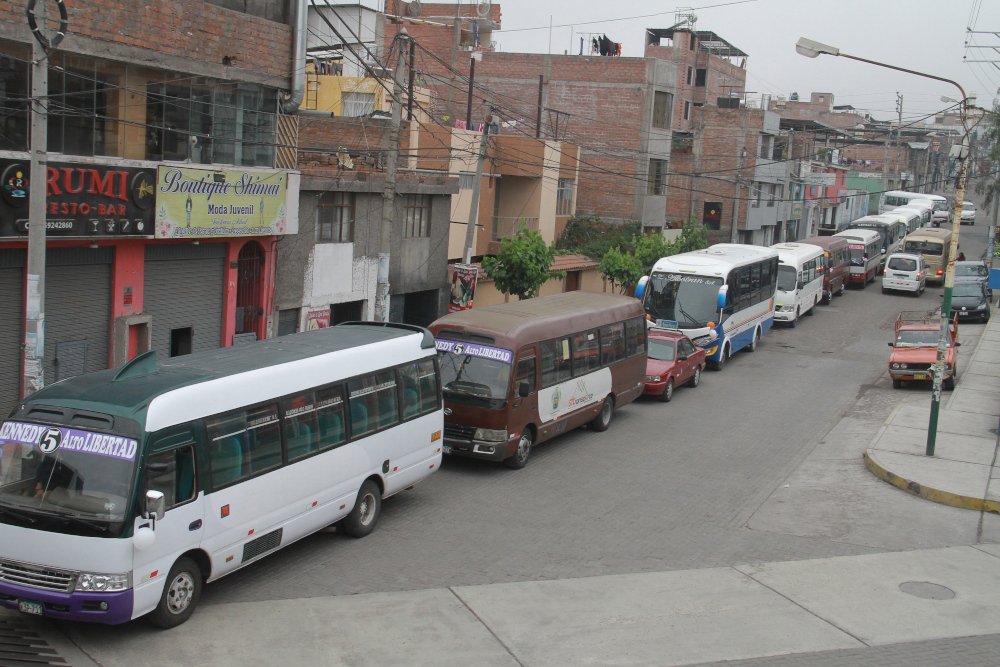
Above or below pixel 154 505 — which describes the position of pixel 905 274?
above

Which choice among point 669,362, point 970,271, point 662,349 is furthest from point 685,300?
point 970,271

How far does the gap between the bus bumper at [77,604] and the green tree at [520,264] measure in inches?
825

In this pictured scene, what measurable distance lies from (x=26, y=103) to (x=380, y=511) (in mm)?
8575

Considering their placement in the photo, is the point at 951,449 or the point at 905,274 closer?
the point at 951,449

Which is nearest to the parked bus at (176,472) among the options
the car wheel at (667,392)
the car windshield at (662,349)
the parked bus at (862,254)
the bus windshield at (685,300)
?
the car wheel at (667,392)

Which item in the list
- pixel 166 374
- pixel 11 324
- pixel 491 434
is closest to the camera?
pixel 166 374

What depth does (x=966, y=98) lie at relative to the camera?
18812 millimetres

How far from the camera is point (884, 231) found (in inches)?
2277

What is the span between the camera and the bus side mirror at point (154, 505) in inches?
360

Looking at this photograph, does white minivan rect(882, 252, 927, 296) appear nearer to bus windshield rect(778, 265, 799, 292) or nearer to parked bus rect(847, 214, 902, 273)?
parked bus rect(847, 214, 902, 273)

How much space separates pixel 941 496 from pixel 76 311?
48.1ft

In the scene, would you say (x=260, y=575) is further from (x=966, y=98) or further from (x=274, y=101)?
(x=966, y=98)

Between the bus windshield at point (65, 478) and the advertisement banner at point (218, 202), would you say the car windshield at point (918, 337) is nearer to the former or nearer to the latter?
the advertisement banner at point (218, 202)

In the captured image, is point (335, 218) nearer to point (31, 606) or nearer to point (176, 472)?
point (176, 472)
